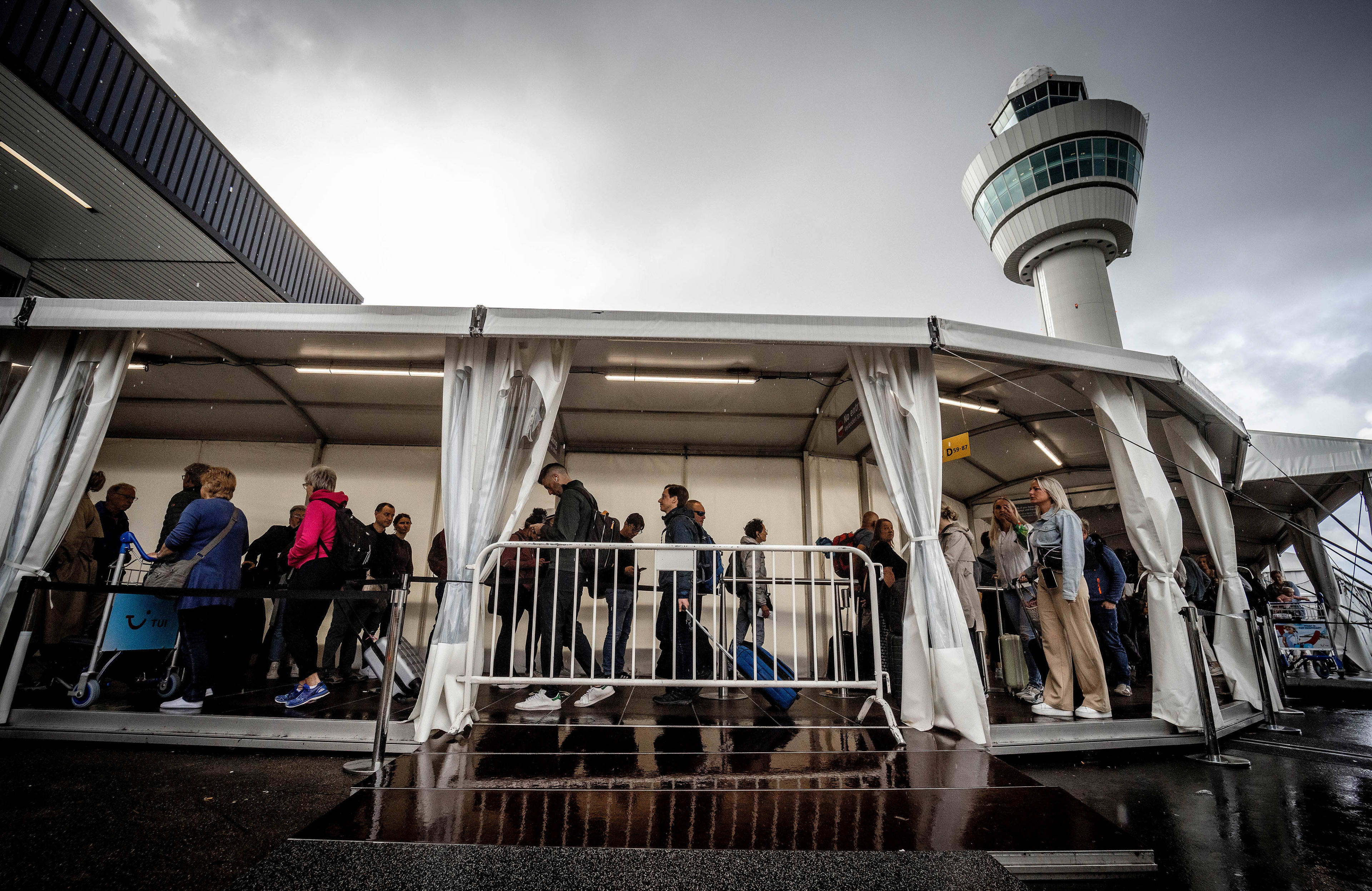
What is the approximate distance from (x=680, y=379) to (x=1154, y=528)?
4.42 m

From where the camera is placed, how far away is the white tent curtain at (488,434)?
4.08m

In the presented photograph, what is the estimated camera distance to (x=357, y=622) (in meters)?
5.91

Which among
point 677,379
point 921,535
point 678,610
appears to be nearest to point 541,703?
point 678,610

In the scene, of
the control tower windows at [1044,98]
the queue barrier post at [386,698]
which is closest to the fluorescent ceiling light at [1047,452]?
the queue barrier post at [386,698]

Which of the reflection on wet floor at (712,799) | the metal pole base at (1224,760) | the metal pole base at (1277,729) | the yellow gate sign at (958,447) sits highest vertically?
the yellow gate sign at (958,447)

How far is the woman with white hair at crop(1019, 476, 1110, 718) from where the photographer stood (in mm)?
4320

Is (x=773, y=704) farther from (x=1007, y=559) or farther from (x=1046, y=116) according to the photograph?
(x=1046, y=116)

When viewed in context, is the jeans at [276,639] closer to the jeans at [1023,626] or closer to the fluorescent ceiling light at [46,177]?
the fluorescent ceiling light at [46,177]

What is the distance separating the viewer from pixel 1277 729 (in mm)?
4945

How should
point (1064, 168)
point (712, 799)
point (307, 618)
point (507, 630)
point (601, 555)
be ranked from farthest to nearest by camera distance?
point (1064, 168) → point (601, 555) → point (507, 630) → point (307, 618) → point (712, 799)

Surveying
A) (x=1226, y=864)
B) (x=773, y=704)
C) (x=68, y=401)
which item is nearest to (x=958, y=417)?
(x=773, y=704)

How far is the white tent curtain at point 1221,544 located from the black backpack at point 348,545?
25.0 ft

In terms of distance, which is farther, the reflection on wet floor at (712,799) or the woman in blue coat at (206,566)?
the woman in blue coat at (206,566)

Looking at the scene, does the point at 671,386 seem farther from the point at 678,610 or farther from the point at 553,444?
the point at 678,610
